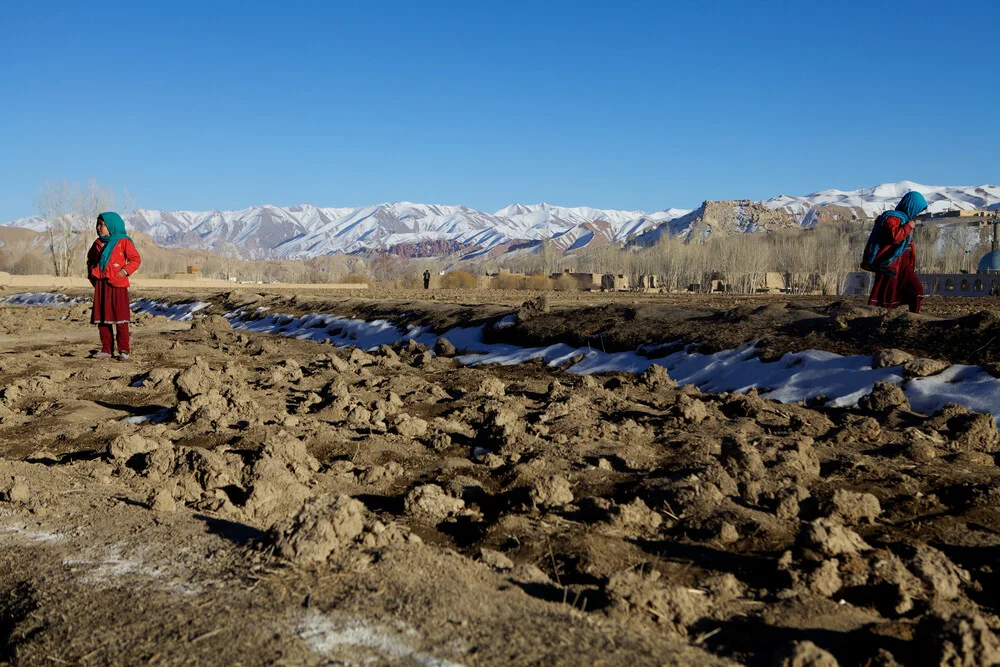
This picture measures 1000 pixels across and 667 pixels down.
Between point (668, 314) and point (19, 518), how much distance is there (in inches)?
391

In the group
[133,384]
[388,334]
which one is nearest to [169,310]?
[388,334]

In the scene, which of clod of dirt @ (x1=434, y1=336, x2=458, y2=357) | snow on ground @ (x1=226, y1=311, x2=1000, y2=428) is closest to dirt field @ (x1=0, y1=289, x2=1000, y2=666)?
snow on ground @ (x1=226, y1=311, x2=1000, y2=428)

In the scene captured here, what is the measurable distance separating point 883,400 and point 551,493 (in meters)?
4.06

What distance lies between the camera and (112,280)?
32.3 ft

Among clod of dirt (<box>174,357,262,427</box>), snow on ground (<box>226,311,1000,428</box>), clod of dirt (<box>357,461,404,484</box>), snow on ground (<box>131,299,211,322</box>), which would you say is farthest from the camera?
snow on ground (<box>131,299,211,322</box>)

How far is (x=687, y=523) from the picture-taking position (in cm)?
388

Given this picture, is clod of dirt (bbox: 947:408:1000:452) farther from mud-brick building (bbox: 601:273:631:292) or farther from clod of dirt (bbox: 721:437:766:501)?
mud-brick building (bbox: 601:273:631:292)

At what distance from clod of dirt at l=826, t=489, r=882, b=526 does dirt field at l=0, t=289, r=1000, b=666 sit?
0.5 inches

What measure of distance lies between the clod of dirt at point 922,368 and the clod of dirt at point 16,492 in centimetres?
726

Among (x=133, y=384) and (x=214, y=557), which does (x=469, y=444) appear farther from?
(x=133, y=384)

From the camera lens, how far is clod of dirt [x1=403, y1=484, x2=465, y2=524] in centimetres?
401

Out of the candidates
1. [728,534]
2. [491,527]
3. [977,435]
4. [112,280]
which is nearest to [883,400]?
[977,435]

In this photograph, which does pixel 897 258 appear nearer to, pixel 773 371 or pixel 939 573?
pixel 773 371

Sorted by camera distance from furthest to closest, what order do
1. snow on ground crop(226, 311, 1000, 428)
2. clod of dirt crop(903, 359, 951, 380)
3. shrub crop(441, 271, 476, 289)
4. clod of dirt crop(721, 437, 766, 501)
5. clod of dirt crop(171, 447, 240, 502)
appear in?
shrub crop(441, 271, 476, 289) < clod of dirt crop(903, 359, 951, 380) < snow on ground crop(226, 311, 1000, 428) < clod of dirt crop(721, 437, 766, 501) < clod of dirt crop(171, 447, 240, 502)
